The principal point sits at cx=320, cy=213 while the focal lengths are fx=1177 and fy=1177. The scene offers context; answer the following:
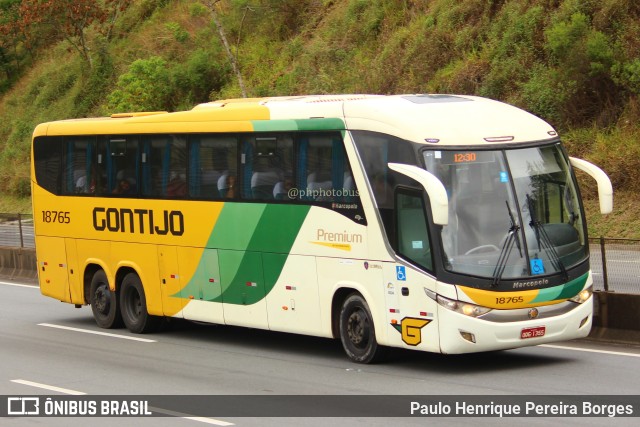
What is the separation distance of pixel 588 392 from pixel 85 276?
1073 centimetres

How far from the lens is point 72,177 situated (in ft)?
68.3

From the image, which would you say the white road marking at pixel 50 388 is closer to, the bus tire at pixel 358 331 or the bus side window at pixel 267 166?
the bus tire at pixel 358 331

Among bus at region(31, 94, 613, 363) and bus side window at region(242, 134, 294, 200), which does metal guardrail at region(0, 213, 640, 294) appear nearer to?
bus at region(31, 94, 613, 363)

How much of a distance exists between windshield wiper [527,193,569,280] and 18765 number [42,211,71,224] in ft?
31.9

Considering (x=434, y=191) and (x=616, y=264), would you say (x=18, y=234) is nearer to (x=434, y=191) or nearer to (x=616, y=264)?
(x=616, y=264)

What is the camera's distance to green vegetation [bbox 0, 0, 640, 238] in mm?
32906

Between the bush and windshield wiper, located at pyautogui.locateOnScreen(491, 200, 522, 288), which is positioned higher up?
the bush

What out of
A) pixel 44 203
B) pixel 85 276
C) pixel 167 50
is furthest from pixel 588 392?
pixel 167 50

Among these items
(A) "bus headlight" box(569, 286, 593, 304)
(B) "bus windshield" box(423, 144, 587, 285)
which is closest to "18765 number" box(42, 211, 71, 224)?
(B) "bus windshield" box(423, 144, 587, 285)

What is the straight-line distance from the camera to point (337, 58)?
45.1 metres

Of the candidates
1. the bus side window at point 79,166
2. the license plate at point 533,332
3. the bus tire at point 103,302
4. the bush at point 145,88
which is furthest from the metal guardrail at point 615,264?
the bush at point 145,88

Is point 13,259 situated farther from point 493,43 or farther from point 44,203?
point 493,43

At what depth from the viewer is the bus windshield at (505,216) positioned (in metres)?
13.7

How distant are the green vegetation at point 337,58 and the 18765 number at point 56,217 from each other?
47.2 ft
